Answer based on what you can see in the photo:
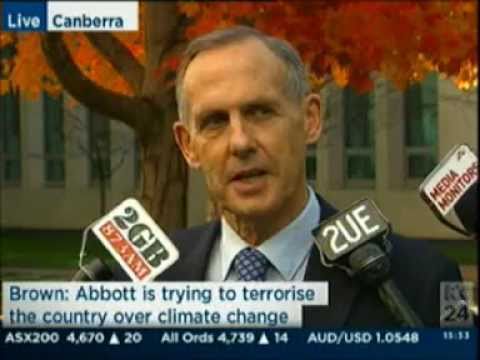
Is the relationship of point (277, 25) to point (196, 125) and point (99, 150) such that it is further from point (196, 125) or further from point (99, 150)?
point (99, 150)

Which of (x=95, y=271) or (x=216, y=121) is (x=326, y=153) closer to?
(x=216, y=121)

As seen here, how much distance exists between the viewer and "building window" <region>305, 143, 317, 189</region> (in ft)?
6.66

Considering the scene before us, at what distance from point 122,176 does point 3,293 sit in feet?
0.94

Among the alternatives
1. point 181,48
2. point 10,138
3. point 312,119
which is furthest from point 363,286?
point 10,138

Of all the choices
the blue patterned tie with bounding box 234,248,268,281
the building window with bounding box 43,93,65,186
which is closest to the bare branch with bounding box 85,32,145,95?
the building window with bounding box 43,93,65,186

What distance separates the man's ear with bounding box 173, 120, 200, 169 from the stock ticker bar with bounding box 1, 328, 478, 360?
285mm

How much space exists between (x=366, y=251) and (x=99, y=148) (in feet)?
1.62

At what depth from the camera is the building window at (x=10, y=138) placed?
2.05m

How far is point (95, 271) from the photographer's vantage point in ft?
6.74

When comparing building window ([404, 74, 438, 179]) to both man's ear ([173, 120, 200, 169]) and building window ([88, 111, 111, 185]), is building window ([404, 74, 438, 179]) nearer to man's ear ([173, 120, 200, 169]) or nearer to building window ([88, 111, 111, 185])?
man's ear ([173, 120, 200, 169])

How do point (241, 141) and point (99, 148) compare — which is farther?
point (99, 148)

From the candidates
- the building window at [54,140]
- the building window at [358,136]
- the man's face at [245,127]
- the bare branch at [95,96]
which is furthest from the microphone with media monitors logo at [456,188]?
the building window at [54,140]

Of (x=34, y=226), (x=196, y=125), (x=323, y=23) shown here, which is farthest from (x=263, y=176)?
(x=34, y=226)

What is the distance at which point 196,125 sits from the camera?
202 cm
